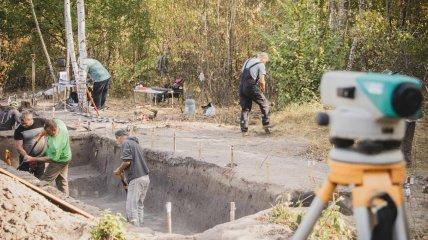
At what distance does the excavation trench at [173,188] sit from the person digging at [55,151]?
63.0 inches

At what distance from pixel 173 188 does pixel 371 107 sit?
7537 millimetres

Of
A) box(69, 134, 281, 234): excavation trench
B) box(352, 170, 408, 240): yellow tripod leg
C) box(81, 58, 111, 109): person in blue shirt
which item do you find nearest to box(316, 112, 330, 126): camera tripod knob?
box(352, 170, 408, 240): yellow tripod leg

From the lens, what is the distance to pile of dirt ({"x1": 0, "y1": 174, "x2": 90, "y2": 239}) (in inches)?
209

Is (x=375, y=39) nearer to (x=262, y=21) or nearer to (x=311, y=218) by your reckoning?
(x=262, y=21)

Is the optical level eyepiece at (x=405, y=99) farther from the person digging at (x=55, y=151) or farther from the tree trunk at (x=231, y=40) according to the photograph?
the tree trunk at (x=231, y=40)

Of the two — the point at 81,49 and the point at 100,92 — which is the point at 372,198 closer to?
the point at 81,49

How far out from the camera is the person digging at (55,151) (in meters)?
8.33

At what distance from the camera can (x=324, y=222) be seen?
188 inches

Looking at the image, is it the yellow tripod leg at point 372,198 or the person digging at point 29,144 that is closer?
the yellow tripod leg at point 372,198

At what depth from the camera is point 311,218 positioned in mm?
2219

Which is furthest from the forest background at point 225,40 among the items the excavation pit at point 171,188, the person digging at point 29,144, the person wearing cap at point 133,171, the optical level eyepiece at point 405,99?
the optical level eyepiece at point 405,99

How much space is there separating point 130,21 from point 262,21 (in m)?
5.23

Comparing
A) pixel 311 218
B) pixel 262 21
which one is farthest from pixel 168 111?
pixel 311 218

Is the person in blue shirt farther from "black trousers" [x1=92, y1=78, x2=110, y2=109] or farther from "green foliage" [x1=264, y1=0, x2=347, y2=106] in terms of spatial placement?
"green foliage" [x1=264, y1=0, x2=347, y2=106]
